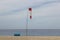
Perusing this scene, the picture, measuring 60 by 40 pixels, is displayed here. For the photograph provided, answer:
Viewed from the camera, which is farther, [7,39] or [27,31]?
[27,31]

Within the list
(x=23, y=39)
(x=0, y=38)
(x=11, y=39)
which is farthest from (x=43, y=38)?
(x=0, y=38)

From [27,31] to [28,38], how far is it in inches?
32.1

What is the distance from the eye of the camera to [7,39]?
14.5 feet

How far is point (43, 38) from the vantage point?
4.39 m

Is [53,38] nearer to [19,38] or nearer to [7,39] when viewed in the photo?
[19,38]

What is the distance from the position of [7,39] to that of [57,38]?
1.23 m

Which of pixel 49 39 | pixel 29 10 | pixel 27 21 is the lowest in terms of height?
pixel 49 39

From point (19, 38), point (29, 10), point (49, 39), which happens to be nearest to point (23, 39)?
point (19, 38)

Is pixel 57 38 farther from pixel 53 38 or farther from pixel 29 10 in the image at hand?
pixel 29 10

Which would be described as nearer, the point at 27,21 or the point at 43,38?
the point at 43,38

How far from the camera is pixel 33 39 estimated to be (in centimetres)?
440

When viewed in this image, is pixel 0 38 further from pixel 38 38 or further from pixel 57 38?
pixel 57 38

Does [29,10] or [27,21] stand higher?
[29,10]

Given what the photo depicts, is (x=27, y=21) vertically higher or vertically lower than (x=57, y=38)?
higher
